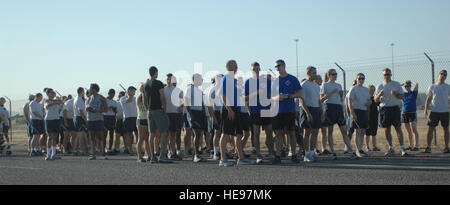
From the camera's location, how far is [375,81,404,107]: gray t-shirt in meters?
11.0

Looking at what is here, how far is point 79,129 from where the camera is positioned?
14141 millimetres

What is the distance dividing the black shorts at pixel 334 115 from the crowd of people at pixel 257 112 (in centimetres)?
2

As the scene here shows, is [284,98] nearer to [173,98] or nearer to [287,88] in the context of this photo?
[287,88]

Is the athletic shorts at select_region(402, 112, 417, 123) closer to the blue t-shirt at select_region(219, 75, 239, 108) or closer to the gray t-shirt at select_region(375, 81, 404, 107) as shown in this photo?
the gray t-shirt at select_region(375, 81, 404, 107)

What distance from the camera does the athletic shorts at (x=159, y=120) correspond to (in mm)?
9852

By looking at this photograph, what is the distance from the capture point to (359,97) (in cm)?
1061

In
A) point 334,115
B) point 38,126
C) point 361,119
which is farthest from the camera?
point 38,126

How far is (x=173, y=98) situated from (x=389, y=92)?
4.89 meters

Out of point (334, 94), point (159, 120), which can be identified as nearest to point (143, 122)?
point (159, 120)

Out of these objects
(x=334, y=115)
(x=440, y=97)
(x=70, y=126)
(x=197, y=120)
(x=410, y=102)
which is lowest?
(x=70, y=126)

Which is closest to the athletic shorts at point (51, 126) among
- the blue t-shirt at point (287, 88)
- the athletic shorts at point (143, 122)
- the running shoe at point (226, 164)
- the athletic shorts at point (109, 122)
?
the athletic shorts at point (109, 122)

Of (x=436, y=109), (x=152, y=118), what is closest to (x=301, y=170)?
(x=152, y=118)
